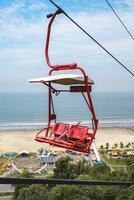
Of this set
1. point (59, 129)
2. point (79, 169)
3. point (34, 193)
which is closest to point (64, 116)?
point (79, 169)

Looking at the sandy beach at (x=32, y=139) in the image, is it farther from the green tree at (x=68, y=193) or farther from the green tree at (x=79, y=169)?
the green tree at (x=68, y=193)

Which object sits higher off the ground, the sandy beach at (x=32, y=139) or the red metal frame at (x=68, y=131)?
the sandy beach at (x=32, y=139)

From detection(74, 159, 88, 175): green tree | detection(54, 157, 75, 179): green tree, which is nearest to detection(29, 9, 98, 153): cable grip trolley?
detection(54, 157, 75, 179): green tree

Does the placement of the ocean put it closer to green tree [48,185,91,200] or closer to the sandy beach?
the sandy beach

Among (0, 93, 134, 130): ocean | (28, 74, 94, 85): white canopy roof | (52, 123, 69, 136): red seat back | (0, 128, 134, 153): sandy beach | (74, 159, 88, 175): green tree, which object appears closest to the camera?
(28, 74, 94, 85): white canopy roof

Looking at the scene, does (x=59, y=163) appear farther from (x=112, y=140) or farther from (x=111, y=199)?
(x=112, y=140)

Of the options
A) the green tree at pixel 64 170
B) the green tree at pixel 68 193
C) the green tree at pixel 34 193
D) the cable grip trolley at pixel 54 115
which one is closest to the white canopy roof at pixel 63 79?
the cable grip trolley at pixel 54 115
